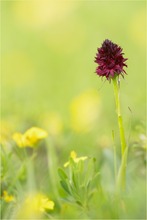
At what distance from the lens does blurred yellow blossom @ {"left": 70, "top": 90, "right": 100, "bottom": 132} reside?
10.6ft

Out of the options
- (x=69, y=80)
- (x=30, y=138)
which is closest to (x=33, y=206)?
(x=30, y=138)

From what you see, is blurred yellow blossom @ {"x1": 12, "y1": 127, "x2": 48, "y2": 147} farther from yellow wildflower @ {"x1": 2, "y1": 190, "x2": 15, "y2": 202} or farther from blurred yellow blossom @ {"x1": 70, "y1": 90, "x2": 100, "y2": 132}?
blurred yellow blossom @ {"x1": 70, "y1": 90, "x2": 100, "y2": 132}

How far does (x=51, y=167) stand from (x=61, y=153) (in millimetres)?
532

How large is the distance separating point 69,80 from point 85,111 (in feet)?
2.66

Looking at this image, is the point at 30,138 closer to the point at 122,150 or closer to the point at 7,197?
the point at 7,197

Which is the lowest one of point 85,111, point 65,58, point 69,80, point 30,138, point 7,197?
point 7,197

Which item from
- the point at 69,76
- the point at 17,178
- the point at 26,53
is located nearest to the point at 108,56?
the point at 17,178

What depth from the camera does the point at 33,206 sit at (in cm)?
198

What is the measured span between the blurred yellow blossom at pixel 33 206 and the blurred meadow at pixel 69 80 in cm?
10

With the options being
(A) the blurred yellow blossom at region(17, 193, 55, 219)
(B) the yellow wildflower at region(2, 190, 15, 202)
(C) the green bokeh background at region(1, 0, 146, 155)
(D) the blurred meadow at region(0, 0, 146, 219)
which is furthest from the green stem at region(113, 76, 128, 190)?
(C) the green bokeh background at region(1, 0, 146, 155)

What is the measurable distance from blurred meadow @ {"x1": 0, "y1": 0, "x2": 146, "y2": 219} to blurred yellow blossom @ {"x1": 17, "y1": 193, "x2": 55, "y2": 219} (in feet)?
0.32

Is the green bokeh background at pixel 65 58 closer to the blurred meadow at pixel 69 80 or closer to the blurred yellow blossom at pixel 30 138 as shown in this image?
the blurred meadow at pixel 69 80

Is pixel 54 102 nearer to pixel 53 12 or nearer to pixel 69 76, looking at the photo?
pixel 69 76

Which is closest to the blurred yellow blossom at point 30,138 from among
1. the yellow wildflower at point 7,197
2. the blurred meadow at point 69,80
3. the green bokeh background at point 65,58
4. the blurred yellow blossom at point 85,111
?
the blurred meadow at point 69,80
